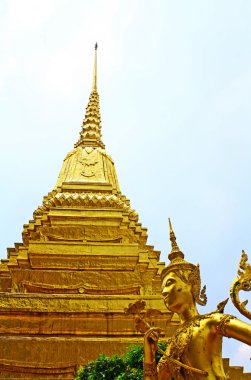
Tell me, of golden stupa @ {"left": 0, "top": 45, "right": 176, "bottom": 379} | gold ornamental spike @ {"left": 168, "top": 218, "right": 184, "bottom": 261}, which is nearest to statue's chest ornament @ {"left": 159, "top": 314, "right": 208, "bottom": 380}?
gold ornamental spike @ {"left": 168, "top": 218, "right": 184, "bottom": 261}

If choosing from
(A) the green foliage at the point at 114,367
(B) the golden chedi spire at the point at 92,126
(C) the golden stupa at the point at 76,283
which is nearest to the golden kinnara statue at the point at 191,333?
(C) the golden stupa at the point at 76,283

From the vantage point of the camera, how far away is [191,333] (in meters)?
5.08

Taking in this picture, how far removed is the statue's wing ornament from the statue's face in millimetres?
526

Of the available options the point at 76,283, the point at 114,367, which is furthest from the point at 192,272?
the point at 76,283

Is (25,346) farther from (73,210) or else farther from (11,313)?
(73,210)

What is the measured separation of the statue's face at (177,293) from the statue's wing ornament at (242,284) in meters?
0.53

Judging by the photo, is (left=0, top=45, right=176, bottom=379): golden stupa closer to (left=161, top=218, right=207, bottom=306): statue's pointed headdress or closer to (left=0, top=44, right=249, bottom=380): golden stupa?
(left=0, top=44, right=249, bottom=380): golden stupa

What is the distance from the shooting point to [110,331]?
12211 millimetres

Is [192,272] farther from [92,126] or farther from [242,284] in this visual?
[92,126]

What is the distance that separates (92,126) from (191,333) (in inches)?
833

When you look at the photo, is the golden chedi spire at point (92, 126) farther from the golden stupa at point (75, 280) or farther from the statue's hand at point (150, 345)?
the statue's hand at point (150, 345)

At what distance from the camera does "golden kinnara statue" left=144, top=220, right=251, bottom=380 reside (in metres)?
4.87

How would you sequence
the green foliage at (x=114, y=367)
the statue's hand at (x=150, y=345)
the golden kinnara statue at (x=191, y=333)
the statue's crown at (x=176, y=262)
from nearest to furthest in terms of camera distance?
1. the golden kinnara statue at (x=191, y=333)
2. the statue's hand at (x=150, y=345)
3. the statue's crown at (x=176, y=262)
4. the green foliage at (x=114, y=367)

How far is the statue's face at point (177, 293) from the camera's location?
5379 millimetres
